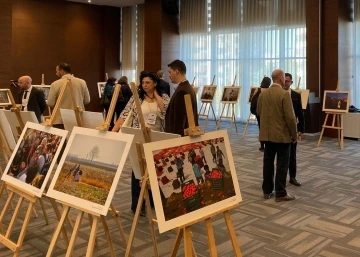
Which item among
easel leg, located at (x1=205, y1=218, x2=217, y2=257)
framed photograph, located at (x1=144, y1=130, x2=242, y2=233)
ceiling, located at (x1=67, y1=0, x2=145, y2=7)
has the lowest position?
easel leg, located at (x1=205, y1=218, x2=217, y2=257)

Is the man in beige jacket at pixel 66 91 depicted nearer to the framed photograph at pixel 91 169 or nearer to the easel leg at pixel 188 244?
the framed photograph at pixel 91 169

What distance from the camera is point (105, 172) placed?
251 cm

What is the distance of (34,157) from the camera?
9.98ft

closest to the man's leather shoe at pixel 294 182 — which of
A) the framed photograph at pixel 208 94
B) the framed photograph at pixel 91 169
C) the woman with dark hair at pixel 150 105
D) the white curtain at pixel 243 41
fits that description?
the woman with dark hair at pixel 150 105

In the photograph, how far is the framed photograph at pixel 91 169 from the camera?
97.0 inches

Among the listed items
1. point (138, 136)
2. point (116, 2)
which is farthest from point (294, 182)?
point (116, 2)

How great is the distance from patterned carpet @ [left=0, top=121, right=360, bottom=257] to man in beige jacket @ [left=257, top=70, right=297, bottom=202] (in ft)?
1.09

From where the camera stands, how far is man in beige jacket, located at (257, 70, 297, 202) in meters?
4.71

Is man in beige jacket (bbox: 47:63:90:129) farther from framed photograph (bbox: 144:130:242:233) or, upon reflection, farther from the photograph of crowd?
framed photograph (bbox: 144:130:242:233)

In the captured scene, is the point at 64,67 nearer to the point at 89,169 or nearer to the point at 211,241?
the point at 89,169

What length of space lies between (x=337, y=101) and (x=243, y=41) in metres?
4.31

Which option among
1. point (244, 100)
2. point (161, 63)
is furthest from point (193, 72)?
point (244, 100)

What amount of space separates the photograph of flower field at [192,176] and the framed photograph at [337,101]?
6.46 m

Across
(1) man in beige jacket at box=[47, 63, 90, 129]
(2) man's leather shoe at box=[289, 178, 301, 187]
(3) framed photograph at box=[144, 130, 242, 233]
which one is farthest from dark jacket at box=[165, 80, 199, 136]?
(2) man's leather shoe at box=[289, 178, 301, 187]
